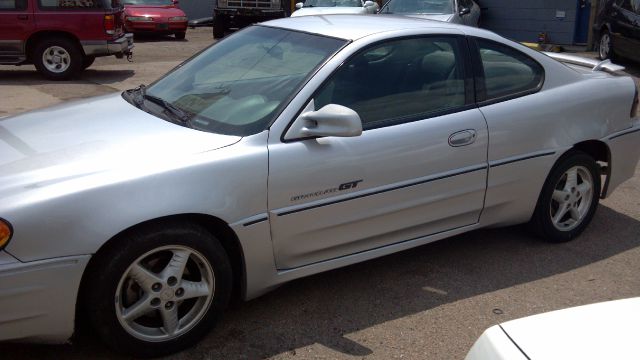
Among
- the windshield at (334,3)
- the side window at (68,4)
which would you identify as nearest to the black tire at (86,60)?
the side window at (68,4)

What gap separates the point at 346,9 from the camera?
46.3ft

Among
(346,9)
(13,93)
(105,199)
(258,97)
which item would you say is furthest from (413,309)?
(346,9)

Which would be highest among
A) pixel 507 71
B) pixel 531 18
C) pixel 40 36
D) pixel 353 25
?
pixel 353 25

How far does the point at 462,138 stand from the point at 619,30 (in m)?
9.91

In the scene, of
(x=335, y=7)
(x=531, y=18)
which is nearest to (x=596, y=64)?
(x=335, y=7)

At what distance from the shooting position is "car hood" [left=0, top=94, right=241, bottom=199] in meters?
3.11

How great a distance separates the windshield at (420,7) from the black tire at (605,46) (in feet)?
11.0

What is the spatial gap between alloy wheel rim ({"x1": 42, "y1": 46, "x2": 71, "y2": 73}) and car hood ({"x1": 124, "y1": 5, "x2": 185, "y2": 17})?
20.7 ft

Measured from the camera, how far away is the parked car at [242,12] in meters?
18.0

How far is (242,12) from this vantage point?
59.0ft

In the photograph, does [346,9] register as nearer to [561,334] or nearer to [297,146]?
[297,146]

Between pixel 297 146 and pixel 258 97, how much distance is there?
1.35 feet

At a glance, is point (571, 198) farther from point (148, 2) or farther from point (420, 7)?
point (148, 2)

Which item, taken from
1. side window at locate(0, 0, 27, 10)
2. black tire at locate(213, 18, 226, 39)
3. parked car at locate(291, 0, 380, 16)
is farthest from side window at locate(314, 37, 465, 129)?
black tire at locate(213, 18, 226, 39)
